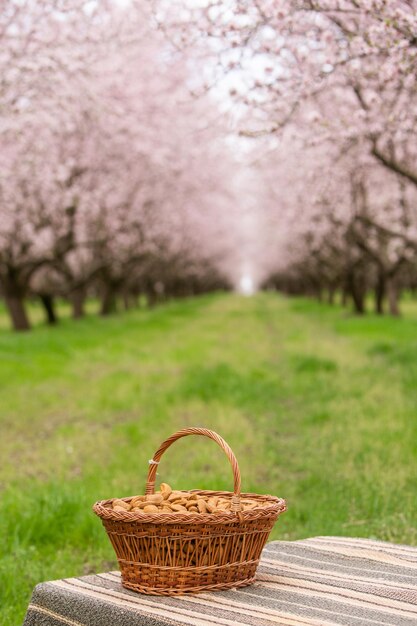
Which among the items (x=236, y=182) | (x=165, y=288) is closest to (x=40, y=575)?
(x=236, y=182)

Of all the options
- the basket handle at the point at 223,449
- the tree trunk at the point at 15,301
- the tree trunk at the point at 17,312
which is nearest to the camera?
the basket handle at the point at 223,449

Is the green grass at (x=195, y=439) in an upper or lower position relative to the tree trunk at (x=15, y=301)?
lower

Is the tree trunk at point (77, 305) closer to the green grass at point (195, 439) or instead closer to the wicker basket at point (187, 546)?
the green grass at point (195, 439)

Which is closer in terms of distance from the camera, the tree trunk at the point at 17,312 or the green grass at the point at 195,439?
the green grass at the point at 195,439

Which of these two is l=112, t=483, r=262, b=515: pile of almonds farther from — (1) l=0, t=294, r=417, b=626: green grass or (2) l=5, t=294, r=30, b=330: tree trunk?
(2) l=5, t=294, r=30, b=330: tree trunk

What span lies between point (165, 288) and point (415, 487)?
2241 inches

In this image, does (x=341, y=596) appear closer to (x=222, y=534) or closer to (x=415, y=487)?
(x=222, y=534)

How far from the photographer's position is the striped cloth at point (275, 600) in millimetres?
3713

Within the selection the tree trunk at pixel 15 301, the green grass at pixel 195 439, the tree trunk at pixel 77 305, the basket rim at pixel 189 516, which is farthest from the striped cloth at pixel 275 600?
the tree trunk at pixel 77 305

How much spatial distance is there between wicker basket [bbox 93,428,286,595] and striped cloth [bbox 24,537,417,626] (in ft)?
0.28

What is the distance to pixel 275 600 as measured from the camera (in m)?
3.98

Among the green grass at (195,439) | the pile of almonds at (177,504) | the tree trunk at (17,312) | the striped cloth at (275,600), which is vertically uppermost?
the tree trunk at (17,312)

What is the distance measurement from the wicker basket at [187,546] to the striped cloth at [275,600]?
0.28 ft

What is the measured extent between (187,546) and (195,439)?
6.63 metres
